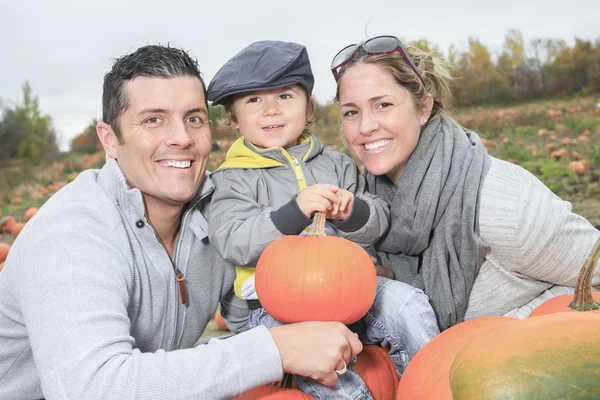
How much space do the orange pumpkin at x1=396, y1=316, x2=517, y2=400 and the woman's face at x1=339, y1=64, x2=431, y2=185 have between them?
93cm

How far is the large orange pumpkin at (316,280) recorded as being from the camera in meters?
2.20

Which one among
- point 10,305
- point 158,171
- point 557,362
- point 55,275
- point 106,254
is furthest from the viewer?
point 158,171

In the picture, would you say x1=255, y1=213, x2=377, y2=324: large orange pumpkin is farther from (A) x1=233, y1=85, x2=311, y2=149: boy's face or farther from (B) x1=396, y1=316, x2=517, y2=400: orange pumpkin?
(A) x1=233, y1=85, x2=311, y2=149: boy's face

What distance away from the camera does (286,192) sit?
→ 285cm

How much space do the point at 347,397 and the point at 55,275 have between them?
47.4 inches

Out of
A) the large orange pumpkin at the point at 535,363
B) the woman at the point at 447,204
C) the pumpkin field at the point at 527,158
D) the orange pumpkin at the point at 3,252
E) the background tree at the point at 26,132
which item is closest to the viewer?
the large orange pumpkin at the point at 535,363

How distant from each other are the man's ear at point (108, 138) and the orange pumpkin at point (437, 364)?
167cm

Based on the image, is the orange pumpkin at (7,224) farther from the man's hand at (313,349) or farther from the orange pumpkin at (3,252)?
the man's hand at (313,349)

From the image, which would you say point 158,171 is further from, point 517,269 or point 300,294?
point 517,269

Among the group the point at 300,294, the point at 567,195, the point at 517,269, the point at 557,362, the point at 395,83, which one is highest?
the point at 395,83

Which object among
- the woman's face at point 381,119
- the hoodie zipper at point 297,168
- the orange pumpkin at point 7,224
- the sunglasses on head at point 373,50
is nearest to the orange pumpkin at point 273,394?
the hoodie zipper at point 297,168

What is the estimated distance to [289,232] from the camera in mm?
2428

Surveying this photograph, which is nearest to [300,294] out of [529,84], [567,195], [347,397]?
[347,397]

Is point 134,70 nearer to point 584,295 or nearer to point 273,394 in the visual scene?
point 273,394
